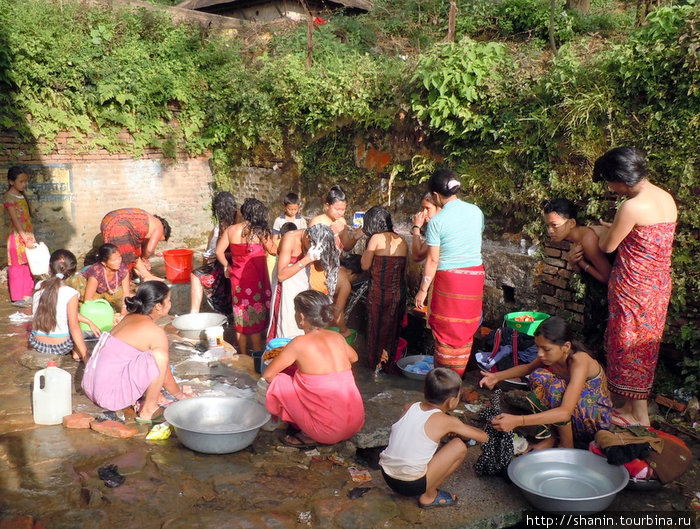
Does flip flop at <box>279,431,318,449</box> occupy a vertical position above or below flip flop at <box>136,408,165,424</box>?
below

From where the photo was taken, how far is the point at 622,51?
18.2 ft

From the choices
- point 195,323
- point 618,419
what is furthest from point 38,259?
point 618,419

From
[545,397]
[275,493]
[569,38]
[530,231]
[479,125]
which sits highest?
[569,38]

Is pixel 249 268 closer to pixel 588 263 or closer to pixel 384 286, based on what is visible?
pixel 384 286

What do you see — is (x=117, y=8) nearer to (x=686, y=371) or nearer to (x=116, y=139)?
(x=116, y=139)

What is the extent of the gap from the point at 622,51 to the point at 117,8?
28.9 feet

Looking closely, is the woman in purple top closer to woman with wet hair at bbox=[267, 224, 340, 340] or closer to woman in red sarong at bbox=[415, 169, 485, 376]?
woman with wet hair at bbox=[267, 224, 340, 340]

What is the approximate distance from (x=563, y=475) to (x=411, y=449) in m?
1.10

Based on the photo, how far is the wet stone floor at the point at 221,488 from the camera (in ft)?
11.9

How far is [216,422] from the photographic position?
465 cm

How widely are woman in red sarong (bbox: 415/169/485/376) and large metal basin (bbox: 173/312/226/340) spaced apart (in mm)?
2624

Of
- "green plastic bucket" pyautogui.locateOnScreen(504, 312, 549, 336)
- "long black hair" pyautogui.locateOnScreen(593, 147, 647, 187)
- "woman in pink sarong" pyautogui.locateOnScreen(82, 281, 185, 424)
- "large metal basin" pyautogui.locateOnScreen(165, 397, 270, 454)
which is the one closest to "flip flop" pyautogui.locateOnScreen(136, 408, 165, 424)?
"woman in pink sarong" pyautogui.locateOnScreen(82, 281, 185, 424)

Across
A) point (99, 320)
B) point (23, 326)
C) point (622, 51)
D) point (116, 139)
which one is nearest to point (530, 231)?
point (622, 51)

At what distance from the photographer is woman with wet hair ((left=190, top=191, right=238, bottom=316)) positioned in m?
6.98
